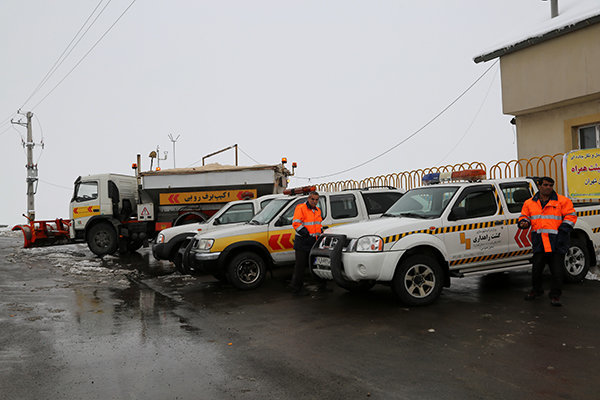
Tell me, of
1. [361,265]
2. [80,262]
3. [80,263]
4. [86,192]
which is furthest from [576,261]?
[86,192]

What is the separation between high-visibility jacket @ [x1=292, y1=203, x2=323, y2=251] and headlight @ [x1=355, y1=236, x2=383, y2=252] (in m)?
1.67

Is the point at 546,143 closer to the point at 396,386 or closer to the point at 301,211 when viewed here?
the point at 301,211

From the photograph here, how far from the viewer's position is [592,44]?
11.8 metres

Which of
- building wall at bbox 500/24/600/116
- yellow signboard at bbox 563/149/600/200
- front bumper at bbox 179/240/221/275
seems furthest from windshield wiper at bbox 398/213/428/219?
building wall at bbox 500/24/600/116

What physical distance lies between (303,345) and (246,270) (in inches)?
161

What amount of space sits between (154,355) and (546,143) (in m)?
11.6

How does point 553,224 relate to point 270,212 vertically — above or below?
below

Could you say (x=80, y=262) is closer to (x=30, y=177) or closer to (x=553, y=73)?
(x=553, y=73)

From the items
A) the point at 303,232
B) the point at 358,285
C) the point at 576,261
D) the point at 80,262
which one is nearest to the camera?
the point at 358,285

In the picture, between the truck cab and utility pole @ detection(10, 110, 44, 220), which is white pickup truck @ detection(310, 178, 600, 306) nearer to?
the truck cab

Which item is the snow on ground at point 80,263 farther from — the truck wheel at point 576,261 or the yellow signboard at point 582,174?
the yellow signboard at point 582,174

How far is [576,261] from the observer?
8758mm

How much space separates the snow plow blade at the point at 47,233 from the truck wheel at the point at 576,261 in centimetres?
1625

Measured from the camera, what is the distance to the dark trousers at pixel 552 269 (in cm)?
717
